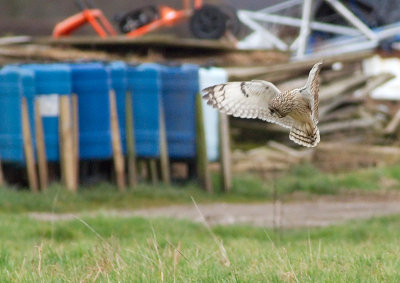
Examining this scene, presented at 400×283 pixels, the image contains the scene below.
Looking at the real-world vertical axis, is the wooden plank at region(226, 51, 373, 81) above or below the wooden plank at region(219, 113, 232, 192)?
above

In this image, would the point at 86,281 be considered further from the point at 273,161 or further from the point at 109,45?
the point at 109,45

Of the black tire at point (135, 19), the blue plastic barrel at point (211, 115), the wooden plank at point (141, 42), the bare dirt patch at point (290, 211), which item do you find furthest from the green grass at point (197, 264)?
the black tire at point (135, 19)

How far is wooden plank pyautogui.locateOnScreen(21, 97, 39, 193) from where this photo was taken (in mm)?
12945

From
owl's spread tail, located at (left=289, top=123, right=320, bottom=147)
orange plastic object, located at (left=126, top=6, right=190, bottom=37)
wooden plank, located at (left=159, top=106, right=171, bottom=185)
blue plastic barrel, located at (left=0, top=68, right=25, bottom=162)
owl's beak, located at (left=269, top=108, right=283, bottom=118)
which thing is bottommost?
wooden plank, located at (left=159, top=106, right=171, bottom=185)

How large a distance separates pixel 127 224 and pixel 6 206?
2935mm

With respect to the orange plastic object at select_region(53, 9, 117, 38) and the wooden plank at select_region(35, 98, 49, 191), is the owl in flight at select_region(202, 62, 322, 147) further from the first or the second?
the orange plastic object at select_region(53, 9, 117, 38)

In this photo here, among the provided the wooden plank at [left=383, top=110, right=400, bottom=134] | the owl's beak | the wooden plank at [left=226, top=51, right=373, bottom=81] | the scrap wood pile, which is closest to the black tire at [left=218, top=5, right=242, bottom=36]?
the scrap wood pile

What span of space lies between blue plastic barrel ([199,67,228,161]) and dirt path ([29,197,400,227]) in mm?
1243

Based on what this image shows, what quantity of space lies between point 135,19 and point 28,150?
22.4ft

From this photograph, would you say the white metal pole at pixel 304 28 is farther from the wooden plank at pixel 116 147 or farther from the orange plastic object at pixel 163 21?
the wooden plank at pixel 116 147

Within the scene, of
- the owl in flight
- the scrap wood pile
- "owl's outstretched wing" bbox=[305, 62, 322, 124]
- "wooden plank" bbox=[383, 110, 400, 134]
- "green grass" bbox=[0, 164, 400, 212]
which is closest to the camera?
"owl's outstretched wing" bbox=[305, 62, 322, 124]

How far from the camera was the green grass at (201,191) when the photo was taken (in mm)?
12195

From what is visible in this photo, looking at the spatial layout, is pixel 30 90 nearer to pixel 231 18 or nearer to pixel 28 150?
pixel 28 150

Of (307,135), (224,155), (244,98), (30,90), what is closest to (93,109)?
(30,90)
